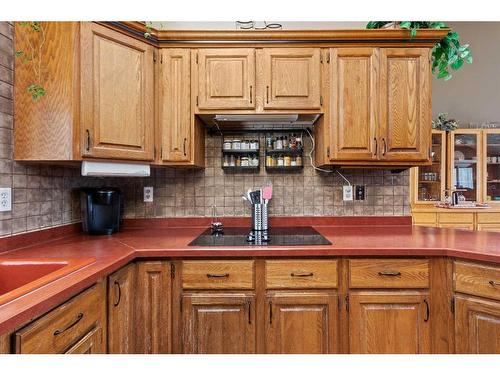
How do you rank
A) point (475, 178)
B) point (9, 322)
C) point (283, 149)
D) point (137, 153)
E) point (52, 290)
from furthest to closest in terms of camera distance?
point (475, 178), point (283, 149), point (137, 153), point (52, 290), point (9, 322)

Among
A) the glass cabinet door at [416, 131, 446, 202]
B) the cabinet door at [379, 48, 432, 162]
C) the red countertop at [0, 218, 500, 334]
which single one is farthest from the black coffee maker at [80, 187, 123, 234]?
the glass cabinet door at [416, 131, 446, 202]

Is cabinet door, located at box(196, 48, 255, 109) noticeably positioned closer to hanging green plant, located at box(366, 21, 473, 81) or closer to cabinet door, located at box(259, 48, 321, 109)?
cabinet door, located at box(259, 48, 321, 109)

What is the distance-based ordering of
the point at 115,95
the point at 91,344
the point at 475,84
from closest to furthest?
the point at 91,344 < the point at 115,95 < the point at 475,84

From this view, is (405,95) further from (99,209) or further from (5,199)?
(5,199)

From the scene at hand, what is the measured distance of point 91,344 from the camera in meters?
1.17

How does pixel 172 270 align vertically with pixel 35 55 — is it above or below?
below

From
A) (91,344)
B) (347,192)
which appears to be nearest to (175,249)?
(91,344)

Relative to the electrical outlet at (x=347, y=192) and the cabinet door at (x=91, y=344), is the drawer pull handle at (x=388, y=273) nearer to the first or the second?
the electrical outlet at (x=347, y=192)

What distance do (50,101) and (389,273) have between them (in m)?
1.89

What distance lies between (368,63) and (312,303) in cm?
146

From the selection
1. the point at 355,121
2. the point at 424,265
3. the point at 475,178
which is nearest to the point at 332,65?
the point at 355,121

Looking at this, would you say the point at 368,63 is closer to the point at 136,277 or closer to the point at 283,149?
the point at 283,149

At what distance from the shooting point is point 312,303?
1602 millimetres

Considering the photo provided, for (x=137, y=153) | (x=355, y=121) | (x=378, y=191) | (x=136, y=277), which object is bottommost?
(x=136, y=277)
